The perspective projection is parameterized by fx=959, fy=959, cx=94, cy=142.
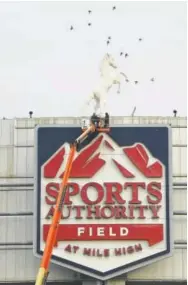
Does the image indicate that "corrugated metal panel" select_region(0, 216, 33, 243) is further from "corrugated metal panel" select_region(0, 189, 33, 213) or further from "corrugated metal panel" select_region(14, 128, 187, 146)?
"corrugated metal panel" select_region(14, 128, 187, 146)

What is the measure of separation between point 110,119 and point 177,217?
4242 mm

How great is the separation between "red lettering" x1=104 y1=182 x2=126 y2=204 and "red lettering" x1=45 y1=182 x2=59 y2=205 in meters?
1.72

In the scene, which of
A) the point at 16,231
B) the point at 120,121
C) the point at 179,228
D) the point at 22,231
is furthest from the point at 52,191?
the point at 179,228

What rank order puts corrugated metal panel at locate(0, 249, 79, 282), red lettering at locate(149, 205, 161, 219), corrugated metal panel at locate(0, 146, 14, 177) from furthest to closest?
corrugated metal panel at locate(0, 146, 14, 177) → corrugated metal panel at locate(0, 249, 79, 282) → red lettering at locate(149, 205, 161, 219)

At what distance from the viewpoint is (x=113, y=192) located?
33.0 metres

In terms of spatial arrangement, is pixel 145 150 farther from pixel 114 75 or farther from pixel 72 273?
pixel 72 273

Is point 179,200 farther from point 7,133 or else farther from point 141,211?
point 7,133

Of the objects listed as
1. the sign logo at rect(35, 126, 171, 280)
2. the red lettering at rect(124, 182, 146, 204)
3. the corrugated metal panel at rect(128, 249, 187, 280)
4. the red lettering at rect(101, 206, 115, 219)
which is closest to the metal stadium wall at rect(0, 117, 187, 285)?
the corrugated metal panel at rect(128, 249, 187, 280)

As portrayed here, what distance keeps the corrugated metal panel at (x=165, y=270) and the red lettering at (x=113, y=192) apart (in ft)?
8.68

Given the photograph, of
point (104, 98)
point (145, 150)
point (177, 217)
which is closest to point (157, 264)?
point (177, 217)

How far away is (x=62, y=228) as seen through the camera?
32781 millimetres

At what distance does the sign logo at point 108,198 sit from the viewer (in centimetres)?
3262

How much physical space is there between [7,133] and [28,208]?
284 centimetres

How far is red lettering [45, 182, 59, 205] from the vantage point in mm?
32844
